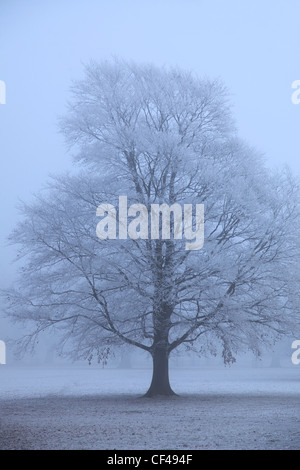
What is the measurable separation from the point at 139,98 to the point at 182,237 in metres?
7.00

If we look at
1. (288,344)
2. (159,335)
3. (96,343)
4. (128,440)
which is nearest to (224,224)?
(159,335)

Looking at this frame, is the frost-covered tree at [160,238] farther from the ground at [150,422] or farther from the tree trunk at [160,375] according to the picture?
the ground at [150,422]

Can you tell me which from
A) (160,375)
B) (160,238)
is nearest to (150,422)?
(160,238)

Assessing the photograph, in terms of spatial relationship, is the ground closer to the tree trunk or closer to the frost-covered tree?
the tree trunk

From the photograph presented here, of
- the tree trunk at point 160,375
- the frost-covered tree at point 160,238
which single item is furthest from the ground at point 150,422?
the frost-covered tree at point 160,238

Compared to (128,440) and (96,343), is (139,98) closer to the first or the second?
(96,343)

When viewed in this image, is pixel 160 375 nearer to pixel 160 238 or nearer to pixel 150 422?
pixel 160 238

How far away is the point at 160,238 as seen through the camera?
23344 millimetres

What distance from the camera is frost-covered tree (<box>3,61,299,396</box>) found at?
23125 millimetres

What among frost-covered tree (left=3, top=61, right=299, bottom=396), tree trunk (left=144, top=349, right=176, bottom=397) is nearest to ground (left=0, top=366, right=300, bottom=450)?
tree trunk (left=144, top=349, right=176, bottom=397)

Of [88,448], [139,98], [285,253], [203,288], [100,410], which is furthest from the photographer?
[139,98]

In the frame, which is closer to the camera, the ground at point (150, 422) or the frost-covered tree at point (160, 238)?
the ground at point (150, 422)

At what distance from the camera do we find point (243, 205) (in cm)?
2356

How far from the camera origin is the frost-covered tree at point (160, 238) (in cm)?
2312
